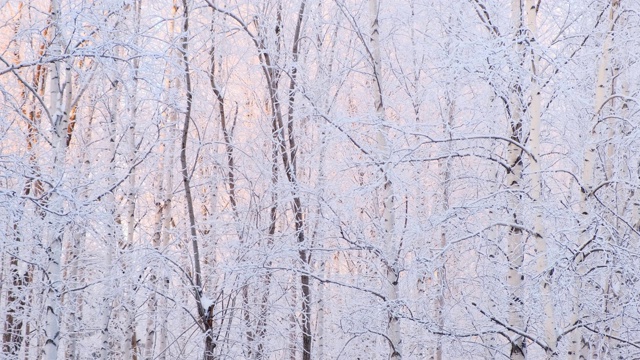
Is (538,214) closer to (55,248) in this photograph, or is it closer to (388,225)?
(388,225)

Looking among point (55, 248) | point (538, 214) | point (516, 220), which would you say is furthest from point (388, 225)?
point (55, 248)

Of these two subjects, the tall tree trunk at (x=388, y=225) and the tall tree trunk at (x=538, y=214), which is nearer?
the tall tree trunk at (x=538, y=214)

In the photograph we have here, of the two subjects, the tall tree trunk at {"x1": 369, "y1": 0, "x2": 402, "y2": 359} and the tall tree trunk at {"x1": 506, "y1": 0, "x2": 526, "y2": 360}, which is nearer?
the tall tree trunk at {"x1": 506, "y1": 0, "x2": 526, "y2": 360}

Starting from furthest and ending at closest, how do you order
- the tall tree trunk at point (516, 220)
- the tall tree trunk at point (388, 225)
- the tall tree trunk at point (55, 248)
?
the tall tree trunk at point (388, 225) → the tall tree trunk at point (55, 248) → the tall tree trunk at point (516, 220)

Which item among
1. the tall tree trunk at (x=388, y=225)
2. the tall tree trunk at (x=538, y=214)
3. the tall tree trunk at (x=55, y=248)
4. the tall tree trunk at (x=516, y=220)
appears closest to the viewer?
the tall tree trunk at (x=538, y=214)

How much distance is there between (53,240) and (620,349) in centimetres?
619

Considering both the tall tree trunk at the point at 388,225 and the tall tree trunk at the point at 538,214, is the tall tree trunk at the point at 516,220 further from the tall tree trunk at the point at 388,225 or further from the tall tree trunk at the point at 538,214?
the tall tree trunk at the point at 388,225

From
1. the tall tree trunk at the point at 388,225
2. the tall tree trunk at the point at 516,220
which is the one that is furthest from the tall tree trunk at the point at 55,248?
the tall tree trunk at the point at 516,220

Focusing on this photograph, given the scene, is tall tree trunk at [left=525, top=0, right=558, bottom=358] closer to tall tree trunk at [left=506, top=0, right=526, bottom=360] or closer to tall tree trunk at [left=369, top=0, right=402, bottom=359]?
tall tree trunk at [left=506, top=0, right=526, bottom=360]

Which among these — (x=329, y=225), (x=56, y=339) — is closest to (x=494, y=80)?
(x=329, y=225)

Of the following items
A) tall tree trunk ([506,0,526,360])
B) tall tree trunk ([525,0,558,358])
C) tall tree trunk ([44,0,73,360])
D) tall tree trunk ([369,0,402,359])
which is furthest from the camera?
tall tree trunk ([369,0,402,359])

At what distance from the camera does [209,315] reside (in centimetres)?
689

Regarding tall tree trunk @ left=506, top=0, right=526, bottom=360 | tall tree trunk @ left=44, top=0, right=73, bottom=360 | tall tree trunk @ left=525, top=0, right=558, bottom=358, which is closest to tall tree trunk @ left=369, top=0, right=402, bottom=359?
tall tree trunk @ left=506, top=0, right=526, bottom=360

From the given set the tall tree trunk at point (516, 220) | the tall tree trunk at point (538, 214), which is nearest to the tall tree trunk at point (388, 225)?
the tall tree trunk at point (516, 220)
